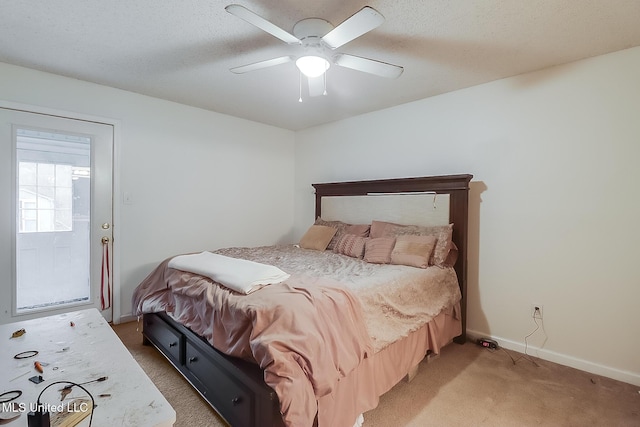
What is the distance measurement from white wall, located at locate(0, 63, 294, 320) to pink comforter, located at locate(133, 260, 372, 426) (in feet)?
5.43

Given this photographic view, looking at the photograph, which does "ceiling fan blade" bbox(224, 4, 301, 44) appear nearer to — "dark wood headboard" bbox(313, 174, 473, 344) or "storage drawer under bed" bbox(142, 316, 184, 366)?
"dark wood headboard" bbox(313, 174, 473, 344)

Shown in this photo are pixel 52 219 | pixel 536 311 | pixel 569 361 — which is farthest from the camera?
pixel 52 219

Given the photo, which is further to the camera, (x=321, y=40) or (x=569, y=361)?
(x=569, y=361)

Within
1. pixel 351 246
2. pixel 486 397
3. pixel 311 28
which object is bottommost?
pixel 486 397

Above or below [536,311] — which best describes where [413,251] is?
above

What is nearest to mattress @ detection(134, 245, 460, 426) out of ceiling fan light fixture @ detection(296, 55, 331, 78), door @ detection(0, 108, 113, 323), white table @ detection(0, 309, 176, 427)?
white table @ detection(0, 309, 176, 427)

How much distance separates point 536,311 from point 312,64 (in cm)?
266

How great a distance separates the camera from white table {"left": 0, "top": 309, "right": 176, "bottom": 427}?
969mm

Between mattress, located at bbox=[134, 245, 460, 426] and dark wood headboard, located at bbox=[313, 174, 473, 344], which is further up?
dark wood headboard, located at bbox=[313, 174, 473, 344]

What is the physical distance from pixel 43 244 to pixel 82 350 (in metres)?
2.01

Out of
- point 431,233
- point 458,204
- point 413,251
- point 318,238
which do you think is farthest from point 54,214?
point 458,204

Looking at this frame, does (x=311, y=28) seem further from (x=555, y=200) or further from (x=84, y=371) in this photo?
(x=555, y=200)

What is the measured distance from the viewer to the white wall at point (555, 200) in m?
2.21

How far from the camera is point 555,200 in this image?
2.47 meters
